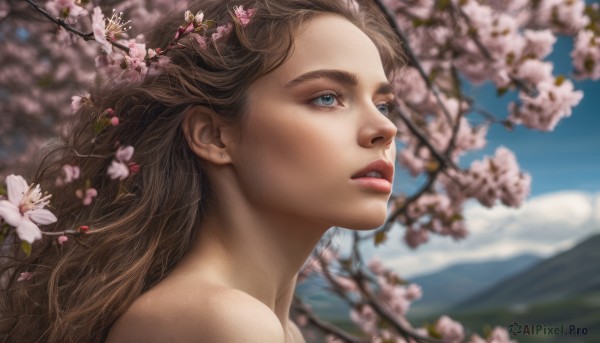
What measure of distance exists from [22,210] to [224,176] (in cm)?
62

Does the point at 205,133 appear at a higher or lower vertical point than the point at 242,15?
lower

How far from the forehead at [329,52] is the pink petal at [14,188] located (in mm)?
716

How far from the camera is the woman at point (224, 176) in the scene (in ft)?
6.04

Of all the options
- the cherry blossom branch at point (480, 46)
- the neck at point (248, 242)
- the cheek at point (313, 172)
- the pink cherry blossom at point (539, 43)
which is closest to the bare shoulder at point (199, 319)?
the neck at point (248, 242)

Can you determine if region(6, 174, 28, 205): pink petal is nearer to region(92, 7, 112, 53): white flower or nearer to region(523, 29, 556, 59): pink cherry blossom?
region(92, 7, 112, 53): white flower

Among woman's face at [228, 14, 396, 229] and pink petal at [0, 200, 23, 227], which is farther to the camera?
woman's face at [228, 14, 396, 229]

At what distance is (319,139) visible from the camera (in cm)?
183

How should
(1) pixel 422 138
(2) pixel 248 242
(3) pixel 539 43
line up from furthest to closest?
(3) pixel 539 43 → (1) pixel 422 138 → (2) pixel 248 242

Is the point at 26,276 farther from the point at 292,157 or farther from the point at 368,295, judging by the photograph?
the point at 368,295

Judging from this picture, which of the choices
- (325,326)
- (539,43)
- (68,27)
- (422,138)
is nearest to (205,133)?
(68,27)

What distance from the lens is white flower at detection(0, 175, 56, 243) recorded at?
55.1 inches

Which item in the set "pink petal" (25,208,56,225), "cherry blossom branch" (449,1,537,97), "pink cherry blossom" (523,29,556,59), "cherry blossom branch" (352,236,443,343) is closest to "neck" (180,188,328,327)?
"pink petal" (25,208,56,225)

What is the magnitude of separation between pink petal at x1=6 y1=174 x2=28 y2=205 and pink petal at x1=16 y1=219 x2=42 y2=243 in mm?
48

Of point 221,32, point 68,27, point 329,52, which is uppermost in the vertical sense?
point 329,52
